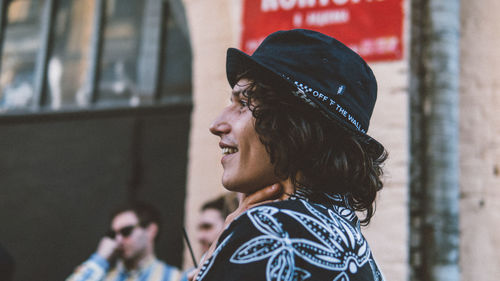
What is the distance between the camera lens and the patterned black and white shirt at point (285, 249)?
3.15 feet

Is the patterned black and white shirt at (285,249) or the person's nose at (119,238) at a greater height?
the patterned black and white shirt at (285,249)

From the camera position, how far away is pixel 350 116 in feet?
3.98

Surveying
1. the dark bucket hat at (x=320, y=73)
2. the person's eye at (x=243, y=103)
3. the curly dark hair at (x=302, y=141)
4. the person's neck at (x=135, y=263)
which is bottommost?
the person's neck at (x=135, y=263)

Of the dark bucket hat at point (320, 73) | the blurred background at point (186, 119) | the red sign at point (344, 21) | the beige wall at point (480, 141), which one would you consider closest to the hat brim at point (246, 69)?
the dark bucket hat at point (320, 73)

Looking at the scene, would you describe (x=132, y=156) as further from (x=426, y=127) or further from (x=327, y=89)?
(x=327, y=89)

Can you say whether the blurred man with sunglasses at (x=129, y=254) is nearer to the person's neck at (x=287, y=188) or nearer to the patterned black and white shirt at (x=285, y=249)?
the person's neck at (x=287, y=188)

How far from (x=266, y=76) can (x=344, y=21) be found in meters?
2.52

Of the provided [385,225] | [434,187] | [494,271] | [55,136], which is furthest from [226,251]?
[55,136]

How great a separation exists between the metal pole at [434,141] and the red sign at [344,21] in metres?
0.23

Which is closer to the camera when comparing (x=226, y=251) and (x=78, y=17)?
(x=226, y=251)

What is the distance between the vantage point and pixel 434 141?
11.6ft

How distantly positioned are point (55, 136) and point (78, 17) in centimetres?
132

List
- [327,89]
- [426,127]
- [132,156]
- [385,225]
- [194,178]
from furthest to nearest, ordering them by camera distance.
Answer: [132,156] < [194,178] < [426,127] < [385,225] < [327,89]

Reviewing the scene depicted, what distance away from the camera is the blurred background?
11.4 feet
